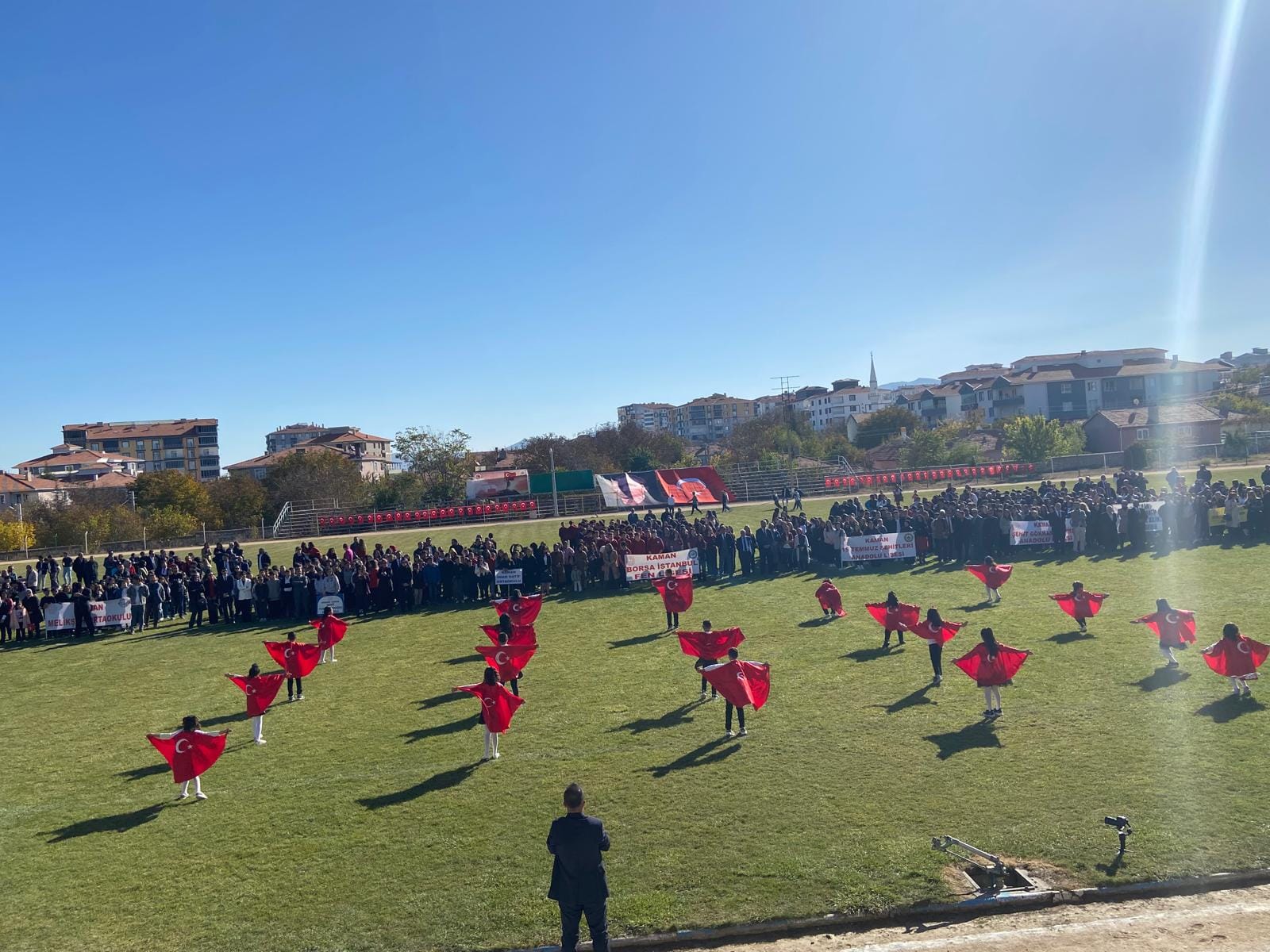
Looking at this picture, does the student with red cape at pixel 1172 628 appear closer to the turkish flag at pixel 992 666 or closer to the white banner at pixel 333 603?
the turkish flag at pixel 992 666

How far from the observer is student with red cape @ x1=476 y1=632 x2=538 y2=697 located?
47.2 ft

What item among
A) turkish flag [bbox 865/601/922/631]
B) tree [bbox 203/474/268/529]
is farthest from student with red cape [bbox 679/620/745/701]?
tree [bbox 203/474/268/529]

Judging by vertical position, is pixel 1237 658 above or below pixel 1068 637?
above

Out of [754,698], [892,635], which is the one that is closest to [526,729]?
[754,698]

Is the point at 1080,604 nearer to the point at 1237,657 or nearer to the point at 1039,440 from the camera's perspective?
the point at 1237,657

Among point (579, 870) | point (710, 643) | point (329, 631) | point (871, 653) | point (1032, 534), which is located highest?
point (1032, 534)

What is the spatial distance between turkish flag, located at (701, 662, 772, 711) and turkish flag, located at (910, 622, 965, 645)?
3.75m

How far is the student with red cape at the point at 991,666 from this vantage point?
40.4 feet

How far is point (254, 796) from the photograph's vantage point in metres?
11.3

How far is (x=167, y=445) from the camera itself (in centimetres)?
11569

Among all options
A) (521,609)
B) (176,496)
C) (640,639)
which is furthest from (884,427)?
(521,609)

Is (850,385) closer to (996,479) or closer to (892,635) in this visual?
(996,479)

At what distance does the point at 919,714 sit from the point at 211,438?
400 feet

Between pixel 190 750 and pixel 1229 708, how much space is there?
47.0 feet
